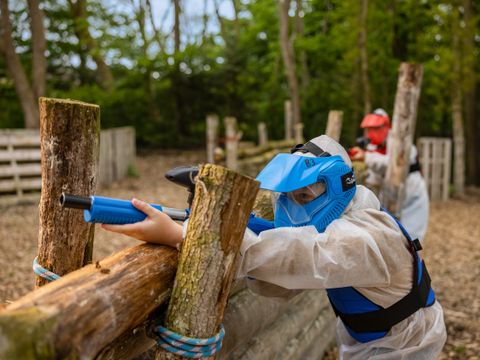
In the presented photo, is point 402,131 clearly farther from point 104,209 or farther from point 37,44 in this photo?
point 37,44

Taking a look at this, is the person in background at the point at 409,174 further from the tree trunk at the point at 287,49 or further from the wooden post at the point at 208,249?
the tree trunk at the point at 287,49

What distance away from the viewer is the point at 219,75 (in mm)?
19906

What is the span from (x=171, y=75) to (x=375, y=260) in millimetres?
18437

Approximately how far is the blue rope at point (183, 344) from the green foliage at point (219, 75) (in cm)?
1568

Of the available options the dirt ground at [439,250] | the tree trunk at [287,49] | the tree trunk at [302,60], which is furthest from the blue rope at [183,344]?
the tree trunk at [302,60]

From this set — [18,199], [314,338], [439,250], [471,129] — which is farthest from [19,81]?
[471,129]

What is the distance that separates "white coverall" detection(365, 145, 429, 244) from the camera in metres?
6.14

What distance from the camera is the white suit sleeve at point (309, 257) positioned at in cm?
193

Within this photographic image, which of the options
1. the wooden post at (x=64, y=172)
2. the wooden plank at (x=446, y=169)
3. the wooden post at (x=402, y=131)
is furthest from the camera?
the wooden plank at (x=446, y=169)

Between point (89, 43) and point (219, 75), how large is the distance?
17.5 feet

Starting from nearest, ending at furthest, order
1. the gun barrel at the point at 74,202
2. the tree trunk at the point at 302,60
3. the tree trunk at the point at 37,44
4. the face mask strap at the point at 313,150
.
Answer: the gun barrel at the point at 74,202, the face mask strap at the point at 313,150, the tree trunk at the point at 37,44, the tree trunk at the point at 302,60

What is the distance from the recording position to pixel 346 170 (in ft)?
6.97

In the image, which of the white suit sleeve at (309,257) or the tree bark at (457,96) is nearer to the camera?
the white suit sleeve at (309,257)

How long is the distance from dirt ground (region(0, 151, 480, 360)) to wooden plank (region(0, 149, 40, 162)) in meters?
1.07
